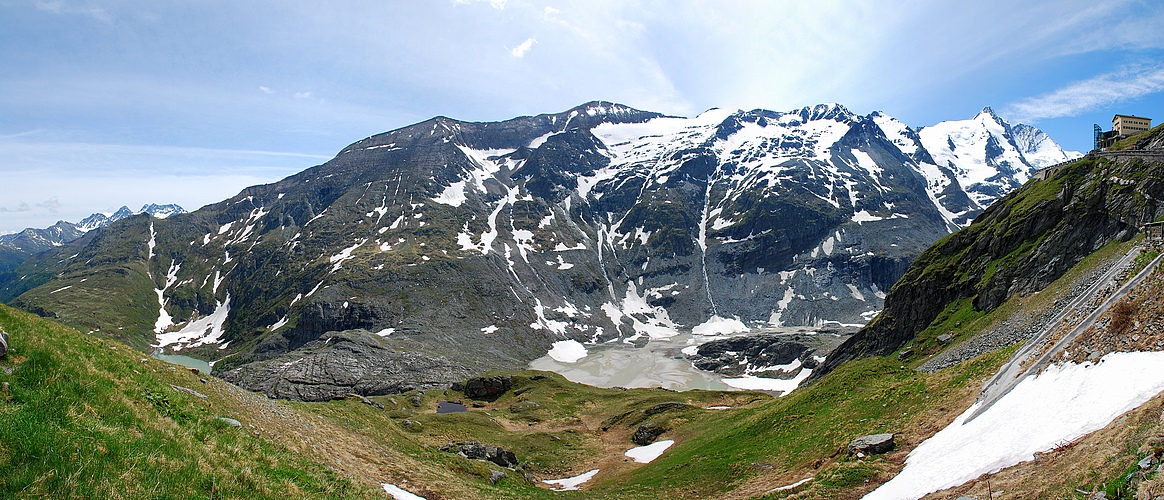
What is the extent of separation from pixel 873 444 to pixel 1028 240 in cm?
5833

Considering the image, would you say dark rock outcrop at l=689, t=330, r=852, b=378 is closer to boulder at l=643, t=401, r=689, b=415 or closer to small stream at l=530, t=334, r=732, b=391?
small stream at l=530, t=334, r=732, b=391

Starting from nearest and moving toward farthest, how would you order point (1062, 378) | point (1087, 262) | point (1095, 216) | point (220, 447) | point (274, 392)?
point (220, 447)
point (1062, 378)
point (1087, 262)
point (1095, 216)
point (274, 392)

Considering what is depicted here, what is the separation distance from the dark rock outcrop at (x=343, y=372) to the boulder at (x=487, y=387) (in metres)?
28.4

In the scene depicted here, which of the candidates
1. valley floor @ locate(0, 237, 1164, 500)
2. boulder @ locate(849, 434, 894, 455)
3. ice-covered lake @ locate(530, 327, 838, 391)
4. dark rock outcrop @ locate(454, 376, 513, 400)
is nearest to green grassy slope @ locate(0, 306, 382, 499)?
valley floor @ locate(0, 237, 1164, 500)

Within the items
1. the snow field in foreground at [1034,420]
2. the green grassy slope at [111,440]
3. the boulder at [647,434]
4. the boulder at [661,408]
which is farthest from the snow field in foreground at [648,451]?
the green grassy slope at [111,440]

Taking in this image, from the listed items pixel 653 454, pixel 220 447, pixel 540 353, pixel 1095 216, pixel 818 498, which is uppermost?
pixel 1095 216

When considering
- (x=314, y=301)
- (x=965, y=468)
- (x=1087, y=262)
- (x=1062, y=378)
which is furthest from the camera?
(x=314, y=301)

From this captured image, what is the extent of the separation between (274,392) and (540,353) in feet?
316

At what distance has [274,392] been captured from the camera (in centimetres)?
11906

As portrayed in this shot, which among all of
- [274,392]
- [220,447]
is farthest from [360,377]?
[220,447]

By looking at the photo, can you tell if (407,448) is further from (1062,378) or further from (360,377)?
(360,377)

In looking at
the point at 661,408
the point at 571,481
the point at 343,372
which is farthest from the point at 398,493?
the point at 343,372

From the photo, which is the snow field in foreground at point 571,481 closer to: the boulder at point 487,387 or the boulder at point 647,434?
the boulder at point 647,434

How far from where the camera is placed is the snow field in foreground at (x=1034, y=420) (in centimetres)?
1534
